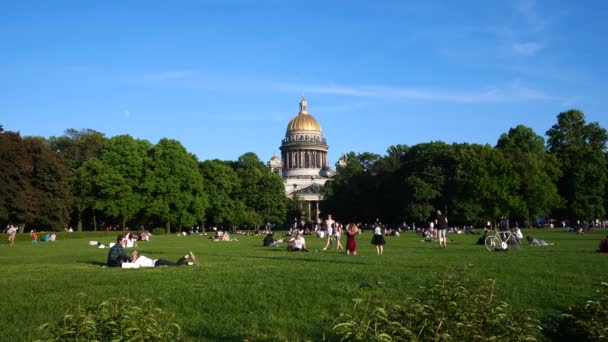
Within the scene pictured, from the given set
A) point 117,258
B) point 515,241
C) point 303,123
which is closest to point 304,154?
point 303,123

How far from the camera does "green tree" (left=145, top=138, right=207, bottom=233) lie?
6706 centimetres

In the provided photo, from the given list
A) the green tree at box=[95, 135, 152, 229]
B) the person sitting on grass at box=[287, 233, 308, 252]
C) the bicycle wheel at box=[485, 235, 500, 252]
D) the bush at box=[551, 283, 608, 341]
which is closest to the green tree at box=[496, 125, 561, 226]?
the green tree at box=[95, 135, 152, 229]

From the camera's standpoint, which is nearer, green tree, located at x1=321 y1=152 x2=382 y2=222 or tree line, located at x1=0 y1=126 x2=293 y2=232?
tree line, located at x1=0 y1=126 x2=293 y2=232

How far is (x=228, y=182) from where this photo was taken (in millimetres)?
85250

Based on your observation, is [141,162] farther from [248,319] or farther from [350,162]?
[248,319]

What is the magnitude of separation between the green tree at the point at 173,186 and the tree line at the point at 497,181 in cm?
2745

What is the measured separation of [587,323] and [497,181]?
61.0m

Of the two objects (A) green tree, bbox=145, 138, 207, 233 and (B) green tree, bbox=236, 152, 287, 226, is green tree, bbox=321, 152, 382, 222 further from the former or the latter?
(A) green tree, bbox=145, 138, 207, 233

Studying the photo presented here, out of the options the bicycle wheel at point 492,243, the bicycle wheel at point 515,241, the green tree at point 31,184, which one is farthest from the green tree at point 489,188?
the green tree at point 31,184

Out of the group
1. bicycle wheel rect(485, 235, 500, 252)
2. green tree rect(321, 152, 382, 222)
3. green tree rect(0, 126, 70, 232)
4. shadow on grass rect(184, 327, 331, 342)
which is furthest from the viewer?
green tree rect(321, 152, 382, 222)

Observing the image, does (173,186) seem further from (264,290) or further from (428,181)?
(264,290)

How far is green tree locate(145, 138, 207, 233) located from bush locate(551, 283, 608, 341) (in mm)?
60643

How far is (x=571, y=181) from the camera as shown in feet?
238

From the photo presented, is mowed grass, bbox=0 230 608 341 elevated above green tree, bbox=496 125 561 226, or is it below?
below
